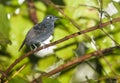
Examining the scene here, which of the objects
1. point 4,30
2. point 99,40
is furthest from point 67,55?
point 4,30

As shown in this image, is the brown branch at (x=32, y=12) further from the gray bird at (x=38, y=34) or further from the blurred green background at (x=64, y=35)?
the gray bird at (x=38, y=34)

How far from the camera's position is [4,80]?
0.40 m

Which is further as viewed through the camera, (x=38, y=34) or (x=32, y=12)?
(x=32, y=12)

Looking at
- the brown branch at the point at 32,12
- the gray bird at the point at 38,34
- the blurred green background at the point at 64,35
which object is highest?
the brown branch at the point at 32,12

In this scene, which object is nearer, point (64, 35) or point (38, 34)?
point (38, 34)

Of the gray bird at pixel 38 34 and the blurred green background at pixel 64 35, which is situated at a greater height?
the blurred green background at pixel 64 35

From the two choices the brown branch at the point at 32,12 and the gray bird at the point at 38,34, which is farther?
the brown branch at the point at 32,12

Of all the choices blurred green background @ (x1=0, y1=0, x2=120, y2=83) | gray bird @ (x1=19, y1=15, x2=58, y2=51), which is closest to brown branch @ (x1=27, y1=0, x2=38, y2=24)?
blurred green background @ (x1=0, y1=0, x2=120, y2=83)

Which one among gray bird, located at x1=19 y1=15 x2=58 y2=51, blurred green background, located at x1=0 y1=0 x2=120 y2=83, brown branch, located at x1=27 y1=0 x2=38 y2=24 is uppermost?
brown branch, located at x1=27 y1=0 x2=38 y2=24

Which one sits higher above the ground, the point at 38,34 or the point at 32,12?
the point at 32,12

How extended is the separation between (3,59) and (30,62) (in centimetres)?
6

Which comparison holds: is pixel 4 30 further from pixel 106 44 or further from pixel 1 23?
pixel 106 44

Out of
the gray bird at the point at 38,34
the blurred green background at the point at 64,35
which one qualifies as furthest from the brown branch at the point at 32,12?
the gray bird at the point at 38,34

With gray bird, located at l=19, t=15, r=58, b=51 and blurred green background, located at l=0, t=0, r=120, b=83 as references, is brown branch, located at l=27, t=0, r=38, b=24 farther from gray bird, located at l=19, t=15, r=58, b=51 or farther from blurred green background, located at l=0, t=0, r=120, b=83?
gray bird, located at l=19, t=15, r=58, b=51
